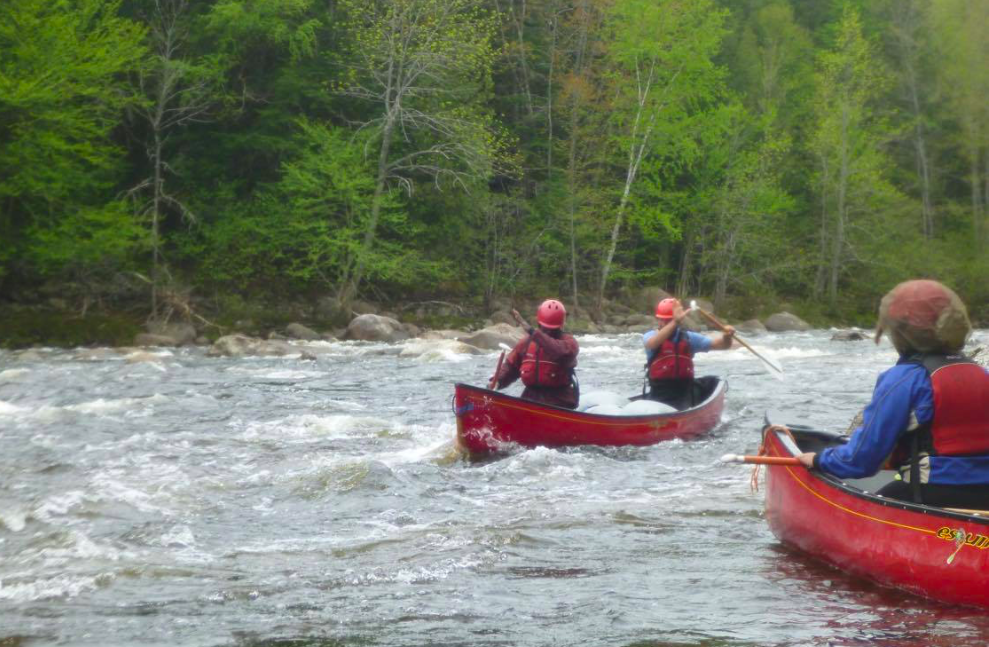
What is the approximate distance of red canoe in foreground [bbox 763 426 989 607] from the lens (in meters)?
A: 4.50

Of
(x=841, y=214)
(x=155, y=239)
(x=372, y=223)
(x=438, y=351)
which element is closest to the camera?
A: (x=438, y=351)

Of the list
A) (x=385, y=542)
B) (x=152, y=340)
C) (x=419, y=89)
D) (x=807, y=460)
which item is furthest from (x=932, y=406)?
(x=419, y=89)

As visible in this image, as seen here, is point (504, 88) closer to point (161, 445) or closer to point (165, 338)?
point (165, 338)

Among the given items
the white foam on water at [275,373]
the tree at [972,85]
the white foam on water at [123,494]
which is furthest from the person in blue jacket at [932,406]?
the tree at [972,85]

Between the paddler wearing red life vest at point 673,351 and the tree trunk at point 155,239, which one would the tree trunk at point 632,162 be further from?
the paddler wearing red life vest at point 673,351

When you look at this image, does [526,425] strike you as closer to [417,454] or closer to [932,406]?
[417,454]

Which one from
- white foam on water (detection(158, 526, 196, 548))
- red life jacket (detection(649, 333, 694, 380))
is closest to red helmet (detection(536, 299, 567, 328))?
red life jacket (detection(649, 333, 694, 380))

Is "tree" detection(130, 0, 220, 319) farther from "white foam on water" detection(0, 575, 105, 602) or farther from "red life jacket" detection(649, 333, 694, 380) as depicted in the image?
"white foam on water" detection(0, 575, 105, 602)

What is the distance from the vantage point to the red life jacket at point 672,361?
1012cm

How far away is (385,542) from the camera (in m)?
6.16

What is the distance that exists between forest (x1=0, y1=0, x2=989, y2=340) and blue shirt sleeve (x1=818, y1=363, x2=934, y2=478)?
19706 mm

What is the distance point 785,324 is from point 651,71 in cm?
765

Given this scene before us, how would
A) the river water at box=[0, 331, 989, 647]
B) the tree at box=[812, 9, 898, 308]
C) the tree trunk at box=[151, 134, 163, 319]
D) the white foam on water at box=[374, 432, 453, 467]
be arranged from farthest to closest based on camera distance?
the tree at box=[812, 9, 898, 308]
the tree trunk at box=[151, 134, 163, 319]
the white foam on water at box=[374, 432, 453, 467]
the river water at box=[0, 331, 989, 647]

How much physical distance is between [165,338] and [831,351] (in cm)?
1261
